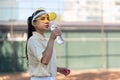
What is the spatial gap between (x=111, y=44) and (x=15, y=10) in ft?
17.1

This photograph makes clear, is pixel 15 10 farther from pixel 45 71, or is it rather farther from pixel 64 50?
pixel 45 71

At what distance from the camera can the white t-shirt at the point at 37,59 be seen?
9.39ft

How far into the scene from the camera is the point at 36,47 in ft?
9.37

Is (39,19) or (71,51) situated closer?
(39,19)

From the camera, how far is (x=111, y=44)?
63.7 ft

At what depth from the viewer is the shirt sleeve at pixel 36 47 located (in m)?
2.81

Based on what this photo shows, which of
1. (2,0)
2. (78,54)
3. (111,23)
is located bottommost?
(78,54)

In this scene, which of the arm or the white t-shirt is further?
the white t-shirt

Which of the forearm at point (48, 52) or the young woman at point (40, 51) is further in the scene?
the young woman at point (40, 51)

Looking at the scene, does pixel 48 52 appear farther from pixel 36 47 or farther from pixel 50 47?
pixel 36 47

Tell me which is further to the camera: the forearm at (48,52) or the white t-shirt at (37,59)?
the white t-shirt at (37,59)

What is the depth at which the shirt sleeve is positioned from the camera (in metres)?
2.81

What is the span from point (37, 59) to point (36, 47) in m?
0.09

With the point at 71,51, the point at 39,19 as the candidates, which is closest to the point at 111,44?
the point at 71,51
